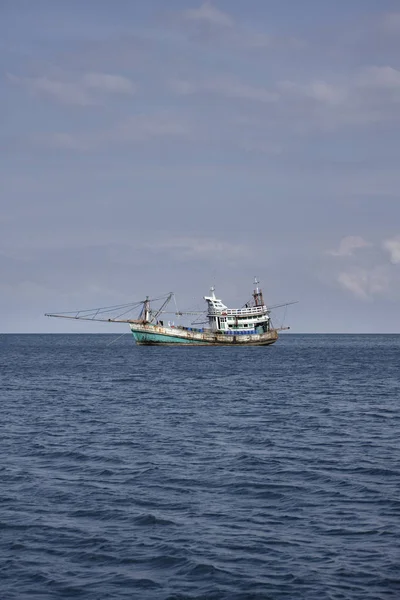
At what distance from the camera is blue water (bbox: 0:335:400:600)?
15.2 m

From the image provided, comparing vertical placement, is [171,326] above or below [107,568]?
above

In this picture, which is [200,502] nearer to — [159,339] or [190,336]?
[190,336]

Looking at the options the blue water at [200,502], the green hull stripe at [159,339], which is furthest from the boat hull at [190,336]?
the blue water at [200,502]

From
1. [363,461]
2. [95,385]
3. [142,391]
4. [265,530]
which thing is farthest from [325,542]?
[95,385]

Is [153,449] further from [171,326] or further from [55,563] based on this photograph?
[171,326]

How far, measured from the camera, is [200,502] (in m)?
21.4

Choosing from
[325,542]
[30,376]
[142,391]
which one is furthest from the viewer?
[30,376]

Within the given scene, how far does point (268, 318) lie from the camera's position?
137m

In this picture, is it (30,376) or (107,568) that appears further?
(30,376)

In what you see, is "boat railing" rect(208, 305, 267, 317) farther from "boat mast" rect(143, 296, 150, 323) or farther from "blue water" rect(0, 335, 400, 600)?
"blue water" rect(0, 335, 400, 600)

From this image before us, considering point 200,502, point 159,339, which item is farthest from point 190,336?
point 200,502

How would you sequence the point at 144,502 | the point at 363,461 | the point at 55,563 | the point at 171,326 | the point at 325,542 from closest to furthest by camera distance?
the point at 55,563, the point at 325,542, the point at 144,502, the point at 363,461, the point at 171,326

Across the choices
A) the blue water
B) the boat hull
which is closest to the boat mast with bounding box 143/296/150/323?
the boat hull

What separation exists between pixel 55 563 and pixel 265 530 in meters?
5.72
